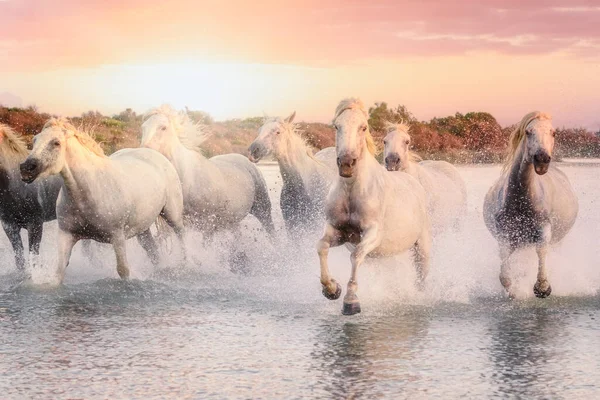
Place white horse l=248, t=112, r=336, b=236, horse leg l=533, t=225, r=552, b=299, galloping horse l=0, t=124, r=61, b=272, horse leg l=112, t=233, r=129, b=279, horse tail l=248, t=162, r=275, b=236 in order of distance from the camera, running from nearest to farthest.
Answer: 1. horse leg l=533, t=225, r=552, b=299
2. horse leg l=112, t=233, r=129, b=279
3. galloping horse l=0, t=124, r=61, b=272
4. white horse l=248, t=112, r=336, b=236
5. horse tail l=248, t=162, r=275, b=236

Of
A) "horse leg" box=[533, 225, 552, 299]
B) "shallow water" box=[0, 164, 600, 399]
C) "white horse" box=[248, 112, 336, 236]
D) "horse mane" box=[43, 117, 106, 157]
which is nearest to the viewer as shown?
"shallow water" box=[0, 164, 600, 399]

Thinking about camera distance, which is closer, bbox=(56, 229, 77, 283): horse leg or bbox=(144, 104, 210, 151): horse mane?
bbox=(56, 229, 77, 283): horse leg

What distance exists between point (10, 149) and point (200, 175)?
8.45 feet

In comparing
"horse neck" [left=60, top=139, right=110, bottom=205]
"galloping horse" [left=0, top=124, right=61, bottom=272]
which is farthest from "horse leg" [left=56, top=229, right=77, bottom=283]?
"galloping horse" [left=0, top=124, right=61, bottom=272]

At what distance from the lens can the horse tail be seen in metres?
16.5

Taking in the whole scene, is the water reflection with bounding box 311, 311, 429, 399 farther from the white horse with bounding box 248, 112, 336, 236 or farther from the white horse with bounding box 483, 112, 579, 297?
the white horse with bounding box 248, 112, 336, 236

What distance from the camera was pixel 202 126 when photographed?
1662cm

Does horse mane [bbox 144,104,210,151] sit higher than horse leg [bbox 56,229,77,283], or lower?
higher

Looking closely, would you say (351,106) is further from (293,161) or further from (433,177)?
(433,177)

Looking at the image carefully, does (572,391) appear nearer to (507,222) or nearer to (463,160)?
(507,222)

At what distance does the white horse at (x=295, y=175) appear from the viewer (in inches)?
568

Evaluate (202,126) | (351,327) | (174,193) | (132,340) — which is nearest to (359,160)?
(351,327)

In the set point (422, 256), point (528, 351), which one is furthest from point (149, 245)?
point (528, 351)

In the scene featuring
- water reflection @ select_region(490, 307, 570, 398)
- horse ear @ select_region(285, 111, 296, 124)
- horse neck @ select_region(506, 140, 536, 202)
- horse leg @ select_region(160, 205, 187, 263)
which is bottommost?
water reflection @ select_region(490, 307, 570, 398)
